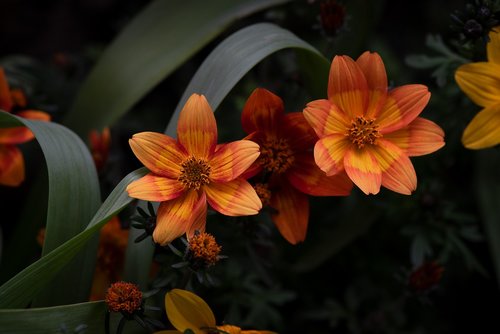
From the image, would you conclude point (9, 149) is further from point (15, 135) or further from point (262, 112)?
point (262, 112)

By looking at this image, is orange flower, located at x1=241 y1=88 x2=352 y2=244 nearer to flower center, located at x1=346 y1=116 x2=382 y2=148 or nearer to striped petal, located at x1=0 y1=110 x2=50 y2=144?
flower center, located at x1=346 y1=116 x2=382 y2=148

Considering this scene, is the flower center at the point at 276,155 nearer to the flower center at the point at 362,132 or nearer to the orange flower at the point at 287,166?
the orange flower at the point at 287,166

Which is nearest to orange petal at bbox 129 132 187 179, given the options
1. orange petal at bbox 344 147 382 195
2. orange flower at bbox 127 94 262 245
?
orange flower at bbox 127 94 262 245

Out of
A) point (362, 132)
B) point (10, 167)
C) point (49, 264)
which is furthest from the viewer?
point (10, 167)

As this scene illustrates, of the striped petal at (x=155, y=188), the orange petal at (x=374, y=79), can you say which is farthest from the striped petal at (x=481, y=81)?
the striped petal at (x=155, y=188)

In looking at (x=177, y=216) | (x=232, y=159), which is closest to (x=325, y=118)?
(x=232, y=159)

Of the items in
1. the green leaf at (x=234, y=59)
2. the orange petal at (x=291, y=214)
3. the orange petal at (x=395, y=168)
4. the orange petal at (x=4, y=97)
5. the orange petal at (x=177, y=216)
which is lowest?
the orange petal at (x=291, y=214)

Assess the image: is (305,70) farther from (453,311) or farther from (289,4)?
(453,311)
